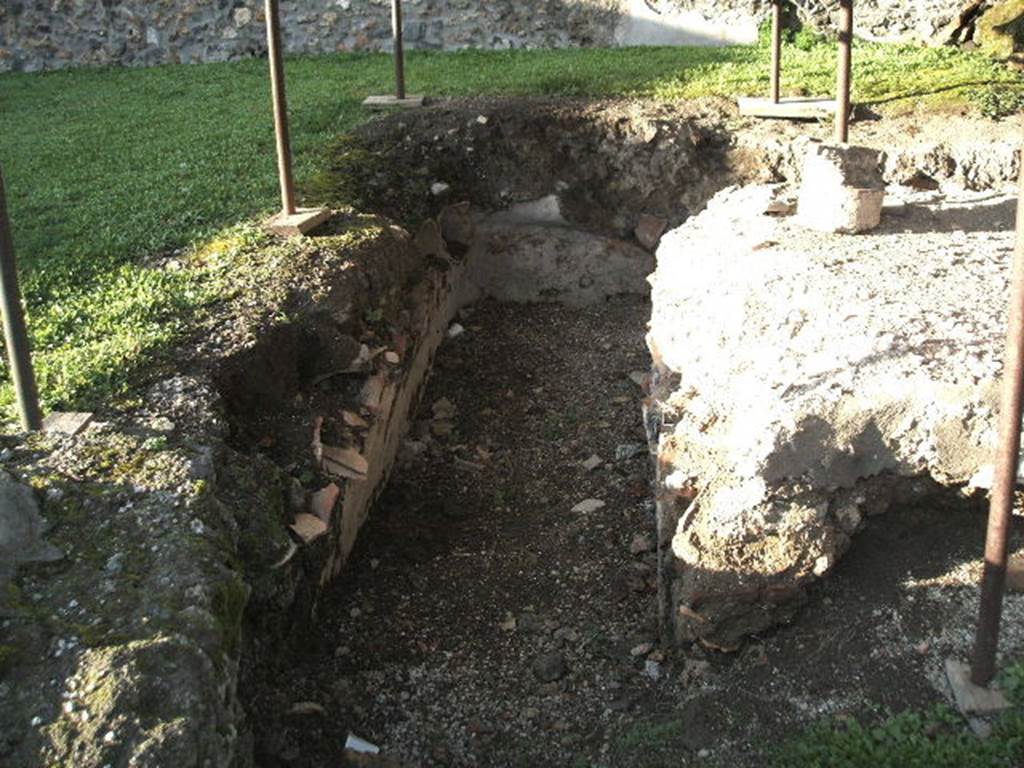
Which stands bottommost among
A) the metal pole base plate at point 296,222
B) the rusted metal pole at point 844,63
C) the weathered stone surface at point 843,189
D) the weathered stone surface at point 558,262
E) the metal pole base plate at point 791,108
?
the weathered stone surface at point 558,262

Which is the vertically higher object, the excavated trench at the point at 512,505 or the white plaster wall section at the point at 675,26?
the white plaster wall section at the point at 675,26

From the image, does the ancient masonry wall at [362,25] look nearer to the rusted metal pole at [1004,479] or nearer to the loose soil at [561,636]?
the loose soil at [561,636]

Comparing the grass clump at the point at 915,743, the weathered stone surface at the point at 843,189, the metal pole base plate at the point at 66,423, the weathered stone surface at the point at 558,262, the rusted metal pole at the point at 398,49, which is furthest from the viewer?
the rusted metal pole at the point at 398,49

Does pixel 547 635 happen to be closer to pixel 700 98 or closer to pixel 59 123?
pixel 700 98

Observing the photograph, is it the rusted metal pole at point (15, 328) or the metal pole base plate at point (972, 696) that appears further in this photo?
the rusted metal pole at point (15, 328)

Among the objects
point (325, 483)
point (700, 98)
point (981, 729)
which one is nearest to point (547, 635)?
point (325, 483)

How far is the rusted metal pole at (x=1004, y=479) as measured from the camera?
3.01m

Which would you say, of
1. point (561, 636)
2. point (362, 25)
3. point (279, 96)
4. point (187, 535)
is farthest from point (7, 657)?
point (362, 25)

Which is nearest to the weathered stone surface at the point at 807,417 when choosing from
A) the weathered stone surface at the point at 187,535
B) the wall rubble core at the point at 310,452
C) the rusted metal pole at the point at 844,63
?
the wall rubble core at the point at 310,452

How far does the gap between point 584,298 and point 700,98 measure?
1.84m

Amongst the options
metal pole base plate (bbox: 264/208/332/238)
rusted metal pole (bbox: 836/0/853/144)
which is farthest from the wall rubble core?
rusted metal pole (bbox: 836/0/853/144)

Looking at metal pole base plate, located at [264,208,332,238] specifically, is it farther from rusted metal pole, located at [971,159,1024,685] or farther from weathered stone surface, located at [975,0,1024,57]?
weathered stone surface, located at [975,0,1024,57]

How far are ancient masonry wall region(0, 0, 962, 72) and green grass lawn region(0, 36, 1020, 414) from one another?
0.49 m

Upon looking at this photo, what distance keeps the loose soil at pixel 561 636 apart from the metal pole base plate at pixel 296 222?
1.35 m
